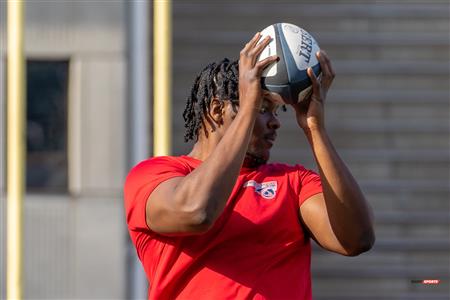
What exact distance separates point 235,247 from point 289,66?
552 millimetres

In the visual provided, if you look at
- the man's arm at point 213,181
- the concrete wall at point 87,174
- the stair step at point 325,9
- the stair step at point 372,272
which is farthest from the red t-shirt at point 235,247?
the stair step at point 325,9

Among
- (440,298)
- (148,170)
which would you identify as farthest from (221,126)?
(440,298)

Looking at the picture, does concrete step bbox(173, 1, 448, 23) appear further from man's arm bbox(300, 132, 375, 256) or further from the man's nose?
man's arm bbox(300, 132, 375, 256)

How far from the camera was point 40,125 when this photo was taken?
792 centimetres

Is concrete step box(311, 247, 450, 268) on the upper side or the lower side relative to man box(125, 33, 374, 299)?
lower

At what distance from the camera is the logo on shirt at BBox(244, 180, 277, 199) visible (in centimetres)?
384

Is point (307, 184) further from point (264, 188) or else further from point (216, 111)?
point (216, 111)

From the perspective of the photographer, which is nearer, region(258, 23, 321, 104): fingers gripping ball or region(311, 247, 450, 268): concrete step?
region(258, 23, 321, 104): fingers gripping ball

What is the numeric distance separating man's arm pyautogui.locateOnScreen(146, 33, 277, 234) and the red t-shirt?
0.10 metres

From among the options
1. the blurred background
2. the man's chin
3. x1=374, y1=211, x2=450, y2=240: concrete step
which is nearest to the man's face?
the man's chin

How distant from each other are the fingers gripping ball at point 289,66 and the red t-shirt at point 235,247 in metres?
0.33

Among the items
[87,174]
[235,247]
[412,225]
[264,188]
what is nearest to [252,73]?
Result: [264,188]

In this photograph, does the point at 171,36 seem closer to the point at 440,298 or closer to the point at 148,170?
the point at 440,298

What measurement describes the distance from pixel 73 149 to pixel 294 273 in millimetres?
4236
